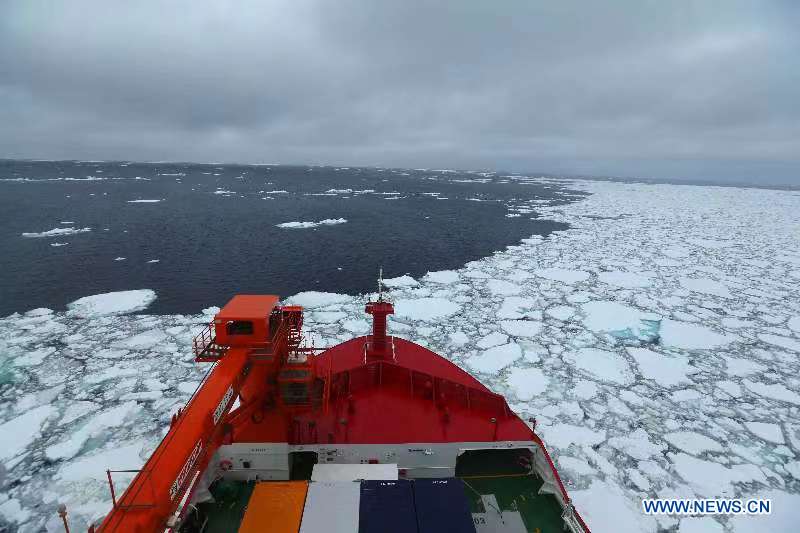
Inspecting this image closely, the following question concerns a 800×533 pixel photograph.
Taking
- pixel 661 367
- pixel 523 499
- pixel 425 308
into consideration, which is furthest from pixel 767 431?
pixel 425 308

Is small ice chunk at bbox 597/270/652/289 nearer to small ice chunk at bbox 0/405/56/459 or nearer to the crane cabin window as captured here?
the crane cabin window

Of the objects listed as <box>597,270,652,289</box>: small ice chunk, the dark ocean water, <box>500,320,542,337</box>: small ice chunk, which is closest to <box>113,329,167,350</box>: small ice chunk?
the dark ocean water

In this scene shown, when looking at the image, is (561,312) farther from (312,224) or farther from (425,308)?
(312,224)

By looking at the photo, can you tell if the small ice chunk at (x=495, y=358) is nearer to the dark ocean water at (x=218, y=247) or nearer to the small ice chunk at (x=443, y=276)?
the small ice chunk at (x=443, y=276)

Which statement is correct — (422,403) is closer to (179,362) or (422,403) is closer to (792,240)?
(179,362)

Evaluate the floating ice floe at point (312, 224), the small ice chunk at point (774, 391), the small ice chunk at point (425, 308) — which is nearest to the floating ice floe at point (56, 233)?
the floating ice floe at point (312, 224)

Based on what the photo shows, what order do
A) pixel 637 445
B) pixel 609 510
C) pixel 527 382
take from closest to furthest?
pixel 609 510 → pixel 637 445 → pixel 527 382

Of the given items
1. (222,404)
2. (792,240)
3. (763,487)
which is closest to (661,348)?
(763,487)
